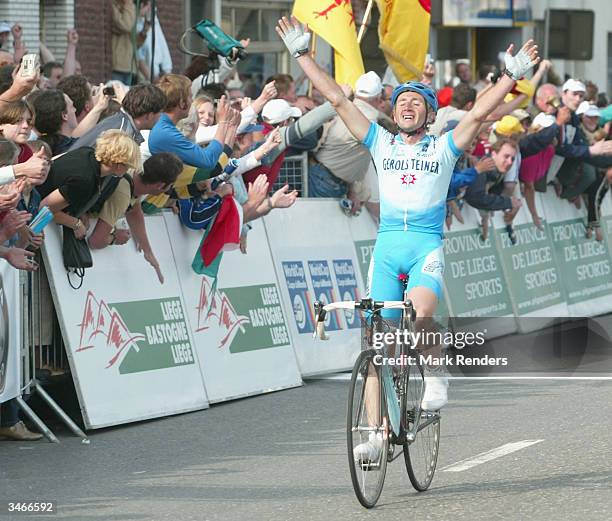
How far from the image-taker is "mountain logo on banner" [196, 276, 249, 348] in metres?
12.4

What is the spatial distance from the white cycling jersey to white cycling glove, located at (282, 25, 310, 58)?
2.40 feet

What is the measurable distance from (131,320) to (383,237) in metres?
2.89

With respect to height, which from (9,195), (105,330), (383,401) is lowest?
(105,330)

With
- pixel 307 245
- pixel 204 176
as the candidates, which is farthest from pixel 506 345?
pixel 204 176

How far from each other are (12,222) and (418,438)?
2862mm

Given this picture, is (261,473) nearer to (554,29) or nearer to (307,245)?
(307,245)

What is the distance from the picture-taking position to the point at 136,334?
1150cm

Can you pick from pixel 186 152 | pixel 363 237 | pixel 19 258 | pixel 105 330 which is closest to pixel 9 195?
pixel 19 258

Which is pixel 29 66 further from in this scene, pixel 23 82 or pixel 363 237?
pixel 363 237

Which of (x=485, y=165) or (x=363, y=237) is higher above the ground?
(x=485, y=165)

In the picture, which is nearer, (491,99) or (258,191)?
(491,99)

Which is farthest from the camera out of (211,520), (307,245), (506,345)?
(506,345)

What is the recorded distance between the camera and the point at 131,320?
37.7ft

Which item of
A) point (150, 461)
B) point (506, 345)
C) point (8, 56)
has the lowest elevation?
point (506, 345)
